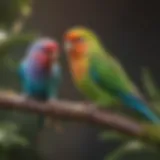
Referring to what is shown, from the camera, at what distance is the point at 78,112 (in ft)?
2.57

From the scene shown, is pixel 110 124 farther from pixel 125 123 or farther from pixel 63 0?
pixel 63 0

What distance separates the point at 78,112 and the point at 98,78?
7 cm

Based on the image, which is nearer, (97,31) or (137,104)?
(137,104)

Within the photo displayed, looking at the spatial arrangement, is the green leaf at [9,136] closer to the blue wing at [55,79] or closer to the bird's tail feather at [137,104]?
the blue wing at [55,79]

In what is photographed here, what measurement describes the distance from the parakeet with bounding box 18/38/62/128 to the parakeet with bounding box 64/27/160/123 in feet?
0.10

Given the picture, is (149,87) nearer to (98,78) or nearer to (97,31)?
(98,78)

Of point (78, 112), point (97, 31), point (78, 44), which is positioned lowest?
point (78, 112)

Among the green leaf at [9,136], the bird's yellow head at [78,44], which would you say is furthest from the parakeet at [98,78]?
the green leaf at [9,136]

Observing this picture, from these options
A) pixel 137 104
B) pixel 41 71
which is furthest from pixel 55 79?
pixel 137 104

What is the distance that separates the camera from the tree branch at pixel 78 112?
0.77 metres

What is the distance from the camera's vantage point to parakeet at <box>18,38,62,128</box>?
0.83 m

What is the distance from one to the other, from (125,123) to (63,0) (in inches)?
15.3

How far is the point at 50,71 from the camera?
2.72ft

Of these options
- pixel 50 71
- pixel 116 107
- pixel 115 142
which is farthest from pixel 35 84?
pixel 115 142
